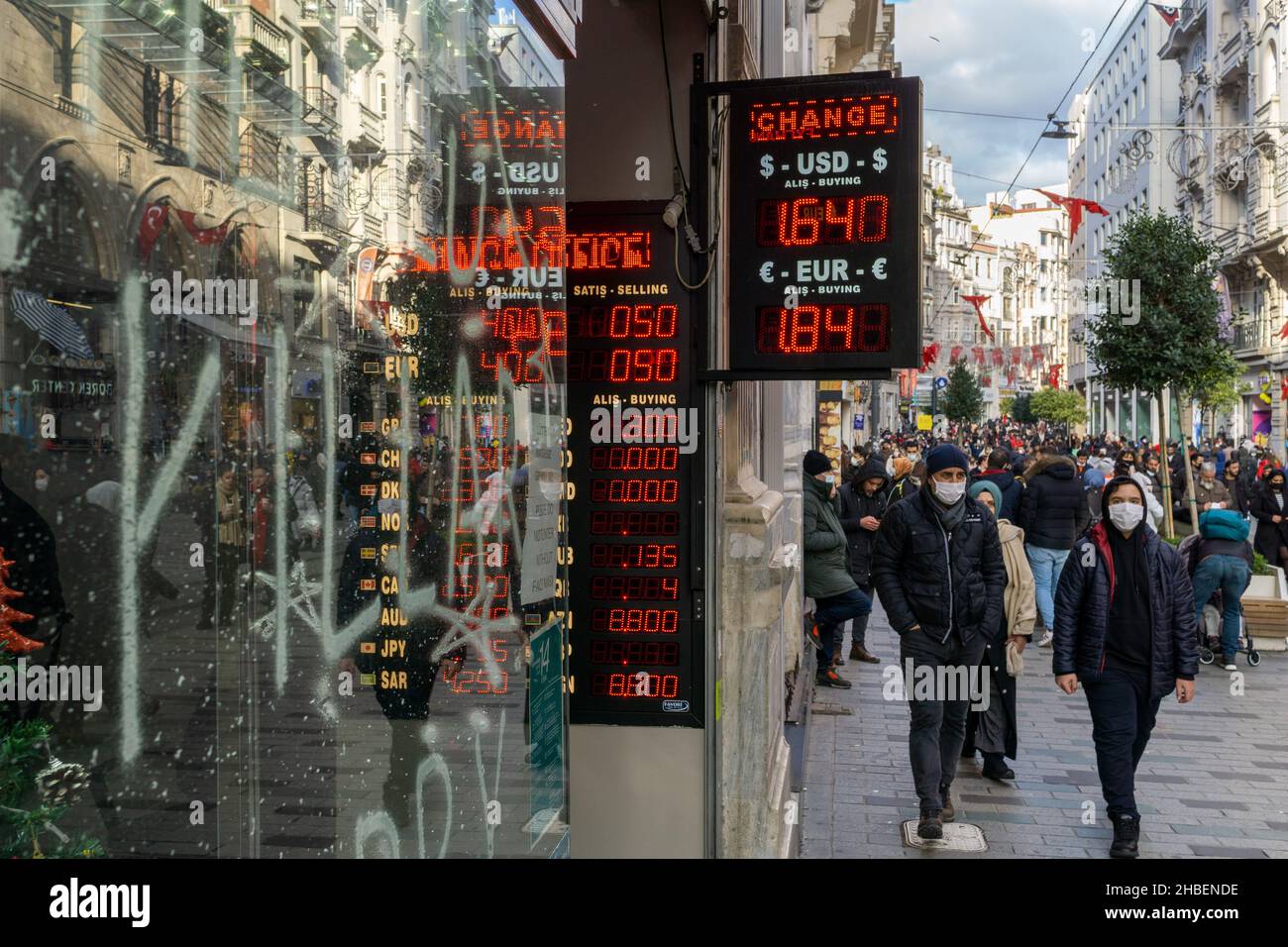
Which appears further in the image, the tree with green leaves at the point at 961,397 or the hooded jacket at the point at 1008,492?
the tree with green leaves at the point at 961,397

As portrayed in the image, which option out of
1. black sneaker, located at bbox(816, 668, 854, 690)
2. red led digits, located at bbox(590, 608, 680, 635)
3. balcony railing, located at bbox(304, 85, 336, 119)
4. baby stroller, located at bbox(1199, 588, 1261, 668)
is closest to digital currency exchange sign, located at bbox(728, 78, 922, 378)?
red led digits, located at bbox(590, 608, 680, 635)

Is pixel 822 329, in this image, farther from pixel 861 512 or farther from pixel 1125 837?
pixel 861 512

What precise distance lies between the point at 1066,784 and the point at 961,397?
64.4m

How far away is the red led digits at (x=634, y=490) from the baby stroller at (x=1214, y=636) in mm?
8206

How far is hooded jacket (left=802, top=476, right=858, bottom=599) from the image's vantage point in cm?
1050

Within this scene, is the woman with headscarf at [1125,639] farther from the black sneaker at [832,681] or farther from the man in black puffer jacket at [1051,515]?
the man in black puffer jacket at [1051,515]

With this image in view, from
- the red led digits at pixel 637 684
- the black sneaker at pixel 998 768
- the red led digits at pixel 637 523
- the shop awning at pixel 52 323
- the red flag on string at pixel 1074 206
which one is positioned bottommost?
the black sneaker at pixel 998 768

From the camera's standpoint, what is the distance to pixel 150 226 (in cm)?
183

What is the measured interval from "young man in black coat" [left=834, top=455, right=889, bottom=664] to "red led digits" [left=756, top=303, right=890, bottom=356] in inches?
267

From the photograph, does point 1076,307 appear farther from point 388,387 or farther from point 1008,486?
point 388,387

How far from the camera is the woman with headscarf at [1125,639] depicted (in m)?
6.30

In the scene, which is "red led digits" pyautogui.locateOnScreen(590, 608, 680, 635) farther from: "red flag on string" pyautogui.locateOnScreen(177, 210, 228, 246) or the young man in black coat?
the young man in black coat

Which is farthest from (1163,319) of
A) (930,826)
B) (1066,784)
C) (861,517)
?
(930,826)

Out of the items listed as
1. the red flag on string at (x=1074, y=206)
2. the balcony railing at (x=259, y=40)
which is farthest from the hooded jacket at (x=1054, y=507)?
the red flag on string at (x=1074, y=206)
